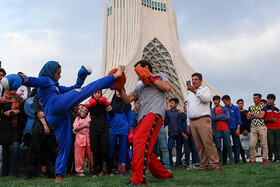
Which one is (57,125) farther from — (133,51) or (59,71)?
(133,51)

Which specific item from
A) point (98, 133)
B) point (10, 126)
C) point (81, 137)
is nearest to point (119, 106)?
point (98, 133)

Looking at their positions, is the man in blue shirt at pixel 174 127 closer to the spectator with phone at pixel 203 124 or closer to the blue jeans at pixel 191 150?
the blue jeans at pixel 191 150

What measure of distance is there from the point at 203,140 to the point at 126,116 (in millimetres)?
1565

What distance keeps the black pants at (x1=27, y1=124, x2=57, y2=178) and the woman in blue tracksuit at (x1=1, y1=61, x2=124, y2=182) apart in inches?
41.7

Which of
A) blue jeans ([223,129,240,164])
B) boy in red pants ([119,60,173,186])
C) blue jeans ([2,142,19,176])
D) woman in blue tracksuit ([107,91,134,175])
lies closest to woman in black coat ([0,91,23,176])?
blue jeans ([2,142,19,176])

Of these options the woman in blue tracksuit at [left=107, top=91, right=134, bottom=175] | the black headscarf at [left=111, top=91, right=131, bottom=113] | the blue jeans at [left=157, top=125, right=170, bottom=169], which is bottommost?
the blue jeans at [left=157, top=125, right=170, bottom=169]

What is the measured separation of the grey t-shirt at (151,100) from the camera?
3.69 m

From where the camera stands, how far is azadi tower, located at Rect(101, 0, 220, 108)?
3306 cm

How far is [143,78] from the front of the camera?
360 centimetres

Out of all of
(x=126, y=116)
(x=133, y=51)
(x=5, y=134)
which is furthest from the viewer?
(x=133, y=51)

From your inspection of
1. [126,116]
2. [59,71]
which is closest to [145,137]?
[59,71]

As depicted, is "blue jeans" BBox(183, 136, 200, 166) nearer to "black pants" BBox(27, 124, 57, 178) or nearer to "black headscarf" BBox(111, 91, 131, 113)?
"black headscarf" BBox(111, 91, 131, 113)

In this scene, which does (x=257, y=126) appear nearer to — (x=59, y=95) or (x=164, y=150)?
(x=164, y=150)

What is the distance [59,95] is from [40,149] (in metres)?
1.59
